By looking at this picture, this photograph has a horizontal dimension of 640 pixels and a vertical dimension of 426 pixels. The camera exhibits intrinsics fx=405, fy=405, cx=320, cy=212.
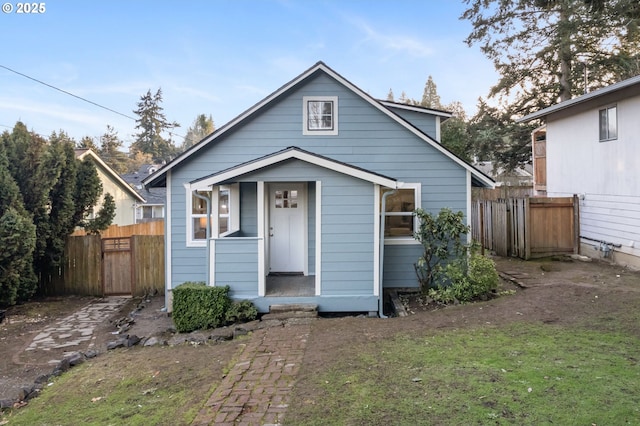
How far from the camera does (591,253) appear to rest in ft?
41.9

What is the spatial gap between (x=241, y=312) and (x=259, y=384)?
3476 millimetres

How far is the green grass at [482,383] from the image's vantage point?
3.67m

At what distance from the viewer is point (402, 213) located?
982cm

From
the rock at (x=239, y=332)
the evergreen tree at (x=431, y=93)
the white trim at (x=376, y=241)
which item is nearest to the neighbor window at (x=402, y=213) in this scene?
the white trim at (x=376, y=241)

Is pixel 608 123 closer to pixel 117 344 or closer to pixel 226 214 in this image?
pixel 226 214

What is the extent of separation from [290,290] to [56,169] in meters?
7.21

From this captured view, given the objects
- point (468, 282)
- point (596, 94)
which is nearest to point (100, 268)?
point (468, 282)

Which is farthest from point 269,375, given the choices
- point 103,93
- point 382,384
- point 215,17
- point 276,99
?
point 103,93

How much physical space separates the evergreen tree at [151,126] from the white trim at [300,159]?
2151 inches

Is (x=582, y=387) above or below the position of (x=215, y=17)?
below

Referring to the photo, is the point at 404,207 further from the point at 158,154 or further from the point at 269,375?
the point at 158,154

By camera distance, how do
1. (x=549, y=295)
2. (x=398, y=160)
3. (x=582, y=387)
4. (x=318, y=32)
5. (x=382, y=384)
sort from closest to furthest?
(x=582, y=387), (x=382, y=384), (x=549, y=295), (x=398, y=160), (x=318, y=32)

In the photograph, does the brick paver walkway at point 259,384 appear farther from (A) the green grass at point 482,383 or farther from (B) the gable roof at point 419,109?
(B) the gable roof at point 419,109

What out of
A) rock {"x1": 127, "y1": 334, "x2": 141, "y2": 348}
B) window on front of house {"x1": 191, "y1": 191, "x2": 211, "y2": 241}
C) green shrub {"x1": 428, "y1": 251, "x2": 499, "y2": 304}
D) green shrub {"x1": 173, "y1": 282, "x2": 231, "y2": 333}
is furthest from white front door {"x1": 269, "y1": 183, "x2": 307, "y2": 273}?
rock {"x1": 127, "y1": 334, "x2": 141, "y2": 348}
